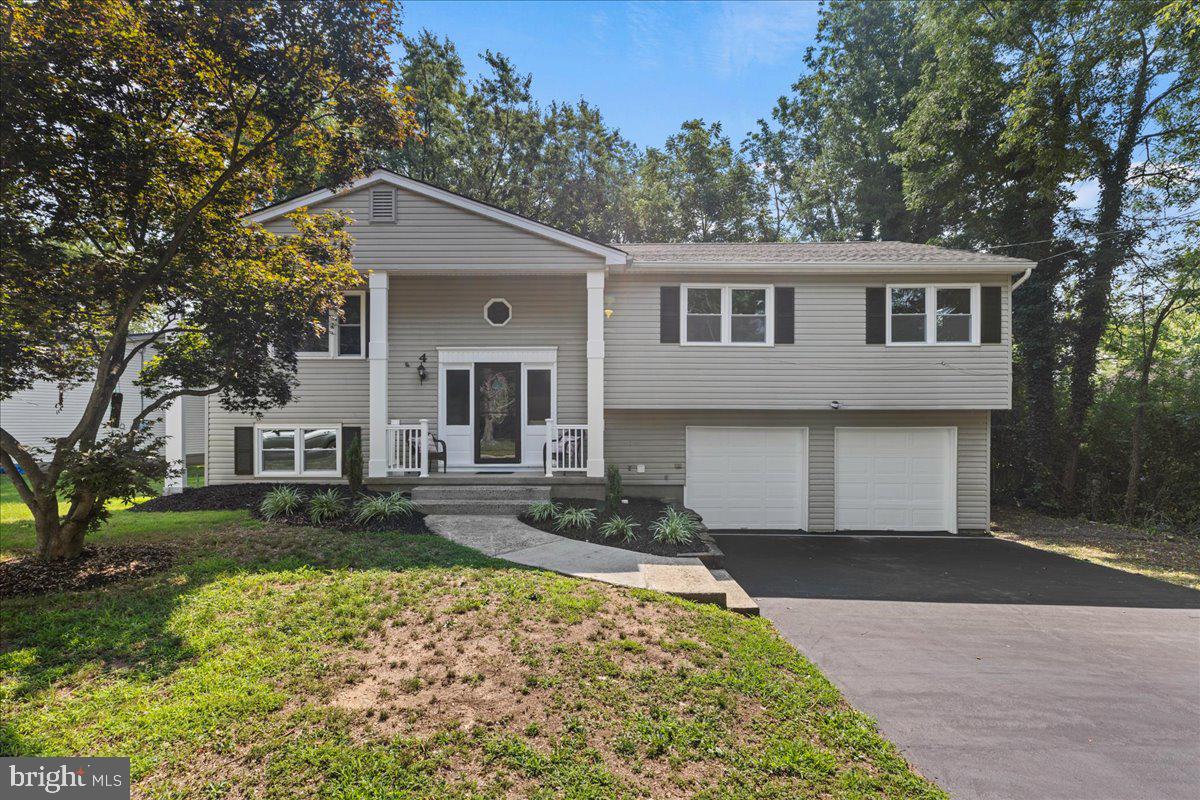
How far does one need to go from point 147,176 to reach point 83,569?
161 inches

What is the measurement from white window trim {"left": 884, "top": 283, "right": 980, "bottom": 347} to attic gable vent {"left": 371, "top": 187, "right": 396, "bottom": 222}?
31.0 ft

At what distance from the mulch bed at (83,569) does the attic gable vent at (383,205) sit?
6008 millimetres

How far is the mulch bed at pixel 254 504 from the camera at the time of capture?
7051 mm

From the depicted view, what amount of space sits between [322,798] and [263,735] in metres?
0.66

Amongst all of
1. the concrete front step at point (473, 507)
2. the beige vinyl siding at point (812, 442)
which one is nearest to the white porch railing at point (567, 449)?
the beige vinyl siding at point (812, 442)

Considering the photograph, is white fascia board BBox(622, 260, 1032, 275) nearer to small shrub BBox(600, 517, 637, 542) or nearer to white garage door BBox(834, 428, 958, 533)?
white garage door BBox(834, 428, 958, 533)

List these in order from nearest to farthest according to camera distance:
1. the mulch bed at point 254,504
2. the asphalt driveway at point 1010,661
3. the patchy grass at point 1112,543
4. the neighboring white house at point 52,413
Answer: the asphalt driveway at point 1010,661 < the mulch bed at point 254,504 < the patchy grass at point 1112,543 < the neighboring white house at point 52,413

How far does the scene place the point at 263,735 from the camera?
9.16 ft

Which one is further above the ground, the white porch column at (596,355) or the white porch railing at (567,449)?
the white porch column at (596,355)

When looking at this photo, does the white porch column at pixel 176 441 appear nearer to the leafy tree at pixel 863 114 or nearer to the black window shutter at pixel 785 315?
the black window shutter at pixel 785 315

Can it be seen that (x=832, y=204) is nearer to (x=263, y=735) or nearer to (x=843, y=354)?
(x=843, y=354)

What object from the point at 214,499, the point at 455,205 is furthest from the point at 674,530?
the point at 214,499

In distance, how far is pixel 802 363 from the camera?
977 centimetres

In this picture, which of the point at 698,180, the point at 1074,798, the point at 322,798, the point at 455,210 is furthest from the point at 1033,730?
the point at 698,180
